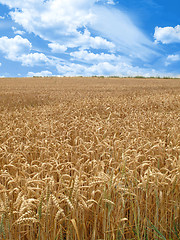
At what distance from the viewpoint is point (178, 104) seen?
8.66 m

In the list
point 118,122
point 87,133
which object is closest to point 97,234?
point 87,133

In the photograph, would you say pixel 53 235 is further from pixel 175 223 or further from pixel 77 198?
pixel 175 223

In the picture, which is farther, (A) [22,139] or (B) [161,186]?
(A) [22,139]

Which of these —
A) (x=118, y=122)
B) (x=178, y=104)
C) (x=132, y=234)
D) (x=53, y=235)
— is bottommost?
(x=132, y=234)

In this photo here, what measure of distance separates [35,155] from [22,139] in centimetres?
117

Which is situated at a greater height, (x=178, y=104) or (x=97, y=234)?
(x=178, y=104)

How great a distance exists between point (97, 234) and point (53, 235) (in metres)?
0.47

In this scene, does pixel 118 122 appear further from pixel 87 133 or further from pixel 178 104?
pixel 178 104

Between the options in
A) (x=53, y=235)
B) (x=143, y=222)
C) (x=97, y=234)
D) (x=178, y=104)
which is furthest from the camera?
(x=178, y=104)

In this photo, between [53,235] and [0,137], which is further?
[0,137]

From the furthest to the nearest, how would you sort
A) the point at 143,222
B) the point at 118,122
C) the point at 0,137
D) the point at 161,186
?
1. the point at 118,122
2. the point at 0,137
3. the point at 161,186
4. the point at 143,222

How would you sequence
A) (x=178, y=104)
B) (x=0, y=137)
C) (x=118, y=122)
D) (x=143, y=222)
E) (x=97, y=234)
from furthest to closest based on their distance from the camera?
(x=178, y=104)
(x=118, y=122)
(x=0, y=137)
(x=143, y=222)
(x=97, y=234)

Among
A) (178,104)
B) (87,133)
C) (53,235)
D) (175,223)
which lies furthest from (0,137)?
(178,104)

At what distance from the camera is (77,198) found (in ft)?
5.84
